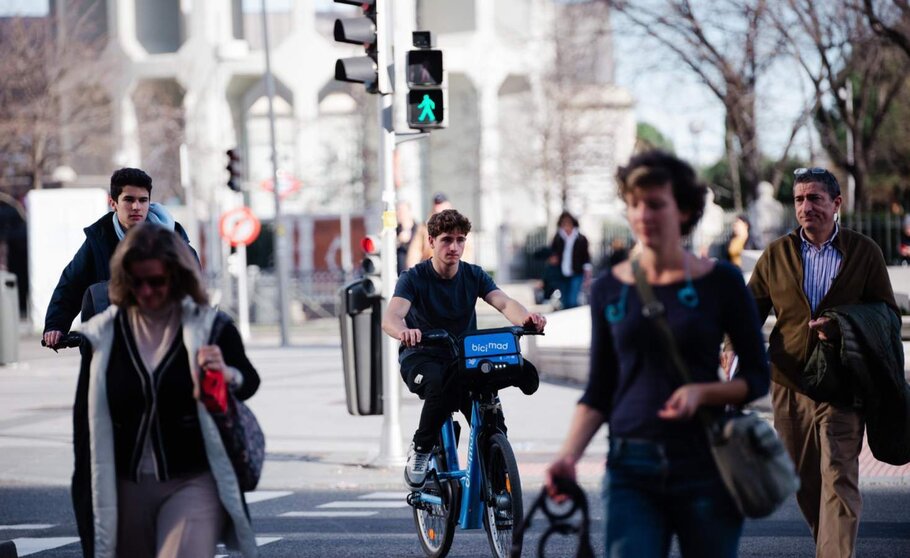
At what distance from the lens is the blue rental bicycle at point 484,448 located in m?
7.60

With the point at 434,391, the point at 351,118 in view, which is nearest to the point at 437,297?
the point at 434,391

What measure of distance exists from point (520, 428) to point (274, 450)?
2257 mm

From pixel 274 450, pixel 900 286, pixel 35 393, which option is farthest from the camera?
pixel 35 393

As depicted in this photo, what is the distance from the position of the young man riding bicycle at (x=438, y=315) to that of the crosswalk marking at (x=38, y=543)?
2149 millimetres

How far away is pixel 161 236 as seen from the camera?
195 inches

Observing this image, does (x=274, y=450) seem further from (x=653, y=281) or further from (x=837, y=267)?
(x=653, y=281)

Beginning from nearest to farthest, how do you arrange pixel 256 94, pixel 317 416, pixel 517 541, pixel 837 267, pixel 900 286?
pixel 517 541 < pixel 837 267 < pixel 317 416 < pixel 900 286 < pixel 256 94

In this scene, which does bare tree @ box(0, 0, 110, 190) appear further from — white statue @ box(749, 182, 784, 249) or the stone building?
white statue @ box(749, 182, 784, 249)

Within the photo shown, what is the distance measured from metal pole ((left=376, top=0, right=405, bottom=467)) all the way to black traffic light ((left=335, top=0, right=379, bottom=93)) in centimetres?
7

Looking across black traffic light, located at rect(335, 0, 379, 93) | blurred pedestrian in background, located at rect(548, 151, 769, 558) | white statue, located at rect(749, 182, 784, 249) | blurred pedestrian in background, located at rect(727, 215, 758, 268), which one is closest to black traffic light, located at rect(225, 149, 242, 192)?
white statue, located at rect(749, 182, 784, 249)

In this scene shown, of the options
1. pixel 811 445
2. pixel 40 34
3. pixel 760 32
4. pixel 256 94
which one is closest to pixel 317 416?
pixel 811 445

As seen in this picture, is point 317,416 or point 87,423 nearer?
point 87,423

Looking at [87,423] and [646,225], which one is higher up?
[646,225]

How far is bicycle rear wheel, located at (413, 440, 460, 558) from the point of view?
7922 mm
